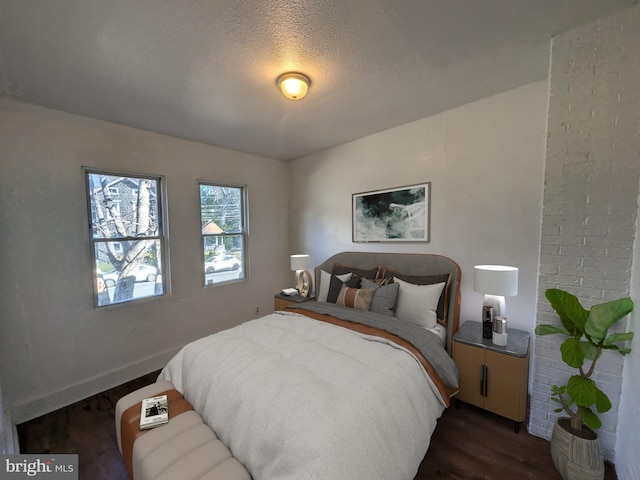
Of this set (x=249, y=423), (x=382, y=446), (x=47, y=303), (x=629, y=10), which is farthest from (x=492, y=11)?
(x=47, y=303)

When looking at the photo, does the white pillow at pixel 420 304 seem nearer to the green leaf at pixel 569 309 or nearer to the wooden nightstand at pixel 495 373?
the wooden nightstand at pixel 495 373

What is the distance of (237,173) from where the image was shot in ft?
11.6

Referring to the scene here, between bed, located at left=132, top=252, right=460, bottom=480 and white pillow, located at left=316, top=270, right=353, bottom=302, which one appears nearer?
bed, located at left=132, top=252, right=460, bottom=480

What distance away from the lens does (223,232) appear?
11.3 feet

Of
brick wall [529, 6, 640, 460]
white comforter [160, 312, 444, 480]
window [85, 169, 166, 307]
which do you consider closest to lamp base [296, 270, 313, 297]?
white comforter [160, 312, 444, 480]

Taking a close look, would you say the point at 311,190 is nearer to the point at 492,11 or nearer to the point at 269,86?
the point at 269,86

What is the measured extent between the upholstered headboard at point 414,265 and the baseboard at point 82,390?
211 cm

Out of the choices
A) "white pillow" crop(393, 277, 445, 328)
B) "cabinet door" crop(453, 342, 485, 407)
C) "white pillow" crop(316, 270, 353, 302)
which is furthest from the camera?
"white pillow" crop(316, 270, 353, 302)

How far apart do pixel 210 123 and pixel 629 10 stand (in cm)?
310

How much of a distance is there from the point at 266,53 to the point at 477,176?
2064mm

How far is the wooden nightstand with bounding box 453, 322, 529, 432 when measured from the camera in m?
1.80

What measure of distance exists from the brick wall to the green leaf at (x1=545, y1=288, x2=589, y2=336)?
0.60ft

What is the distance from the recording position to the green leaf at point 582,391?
1.36 meters

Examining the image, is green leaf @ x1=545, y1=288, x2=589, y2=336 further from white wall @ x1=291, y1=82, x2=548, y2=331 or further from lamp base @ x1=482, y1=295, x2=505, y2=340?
white wall @ x1=291, y1=82, x2=548, y2=331
